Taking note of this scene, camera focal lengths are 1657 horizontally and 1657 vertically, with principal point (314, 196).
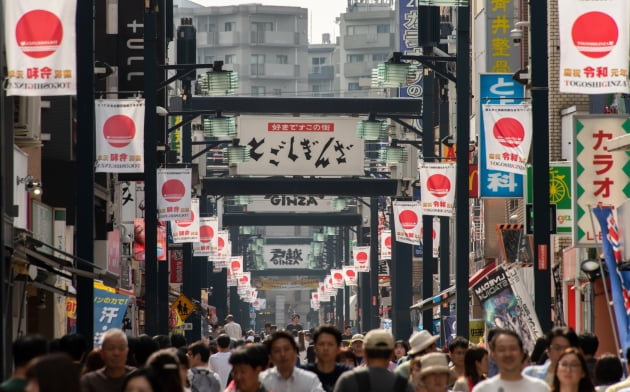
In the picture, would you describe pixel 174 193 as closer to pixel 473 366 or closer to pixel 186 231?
pixel 186 231

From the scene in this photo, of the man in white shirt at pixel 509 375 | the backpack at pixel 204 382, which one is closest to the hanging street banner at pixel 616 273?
the backpack at pixel 204 382

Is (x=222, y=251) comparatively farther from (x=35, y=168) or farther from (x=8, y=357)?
(x=8, y=357)

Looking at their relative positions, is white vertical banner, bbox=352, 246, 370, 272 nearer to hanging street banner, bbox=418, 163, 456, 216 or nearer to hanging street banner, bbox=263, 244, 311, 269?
hanging street banner, bbox=418, 163, 456, 216

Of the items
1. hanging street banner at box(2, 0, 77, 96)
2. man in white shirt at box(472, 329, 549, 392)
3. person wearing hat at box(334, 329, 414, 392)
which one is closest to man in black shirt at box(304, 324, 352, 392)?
person wearing hat at box(334, 329, 414, 392)

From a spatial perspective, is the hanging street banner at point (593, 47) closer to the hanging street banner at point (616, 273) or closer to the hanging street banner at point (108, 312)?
the hanging street banner at point (616, 273)

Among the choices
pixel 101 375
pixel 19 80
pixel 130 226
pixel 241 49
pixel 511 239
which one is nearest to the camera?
pixel 101 375

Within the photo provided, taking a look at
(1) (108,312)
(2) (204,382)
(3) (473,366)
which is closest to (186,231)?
(1) (108,312)

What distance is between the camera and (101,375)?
44.0 ft

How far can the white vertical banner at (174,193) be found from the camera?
122ft

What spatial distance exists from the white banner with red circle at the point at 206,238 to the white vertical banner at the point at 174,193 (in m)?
16.1

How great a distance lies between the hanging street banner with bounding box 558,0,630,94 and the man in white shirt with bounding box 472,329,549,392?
27.9 ft

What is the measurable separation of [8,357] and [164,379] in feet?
46.8

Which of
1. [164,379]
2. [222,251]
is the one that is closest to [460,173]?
[164,379]

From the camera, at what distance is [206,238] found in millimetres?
55312
